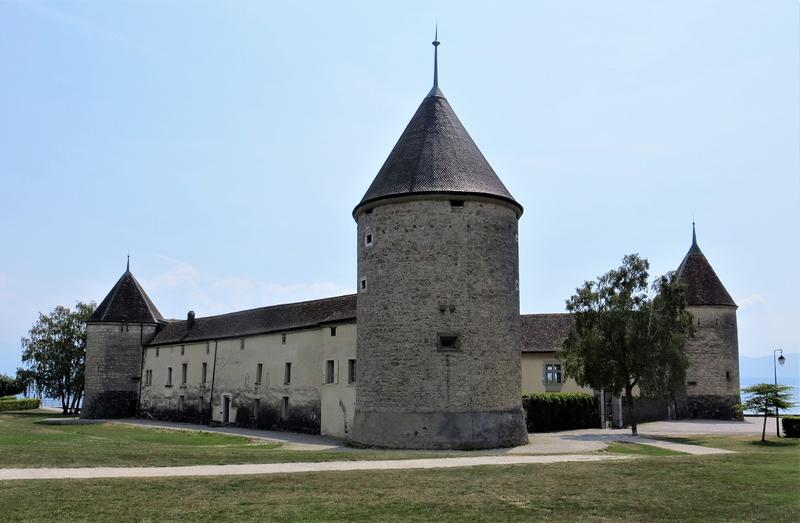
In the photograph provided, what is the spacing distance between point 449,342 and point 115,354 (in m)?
31.8

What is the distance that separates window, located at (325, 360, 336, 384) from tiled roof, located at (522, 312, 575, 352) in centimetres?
1049

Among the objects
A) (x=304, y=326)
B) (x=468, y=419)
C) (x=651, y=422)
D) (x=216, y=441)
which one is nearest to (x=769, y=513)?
(x=468, y=419)

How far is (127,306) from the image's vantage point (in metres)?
48.7

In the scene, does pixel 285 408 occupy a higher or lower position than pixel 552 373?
lower

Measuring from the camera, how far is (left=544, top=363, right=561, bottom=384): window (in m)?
35.6

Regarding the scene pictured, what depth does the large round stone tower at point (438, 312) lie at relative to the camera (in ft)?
74.2

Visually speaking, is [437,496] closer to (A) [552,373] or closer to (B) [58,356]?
(A) [552,373]

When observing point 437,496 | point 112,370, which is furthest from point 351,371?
point 112,370

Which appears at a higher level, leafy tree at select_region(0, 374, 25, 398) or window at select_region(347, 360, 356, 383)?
window at select_region(347, 360, 356, 383)

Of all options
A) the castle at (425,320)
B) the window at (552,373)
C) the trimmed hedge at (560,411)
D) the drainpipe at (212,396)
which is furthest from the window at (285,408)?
the window at (552,373)

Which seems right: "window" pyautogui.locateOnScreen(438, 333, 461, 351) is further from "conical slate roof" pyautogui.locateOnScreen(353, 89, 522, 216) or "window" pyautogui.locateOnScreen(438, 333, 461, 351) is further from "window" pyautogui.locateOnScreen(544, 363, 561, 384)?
"window" pyautogui.locateOnScreen(544, 363, 561, 384)

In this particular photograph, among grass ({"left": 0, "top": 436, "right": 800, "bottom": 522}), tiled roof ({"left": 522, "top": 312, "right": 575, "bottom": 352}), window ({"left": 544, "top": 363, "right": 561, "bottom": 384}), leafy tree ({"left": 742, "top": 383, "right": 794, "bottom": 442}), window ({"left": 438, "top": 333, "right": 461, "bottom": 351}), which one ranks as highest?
tiled roof ({"left": 522, "top": 312, "right": 575, "bottom": 352})

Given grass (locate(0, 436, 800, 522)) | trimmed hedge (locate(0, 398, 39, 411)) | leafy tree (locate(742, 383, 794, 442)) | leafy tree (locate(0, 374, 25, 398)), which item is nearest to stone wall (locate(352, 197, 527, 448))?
grass (locate(0, 436, 800, 522))

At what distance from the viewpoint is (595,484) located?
43.3 feet
